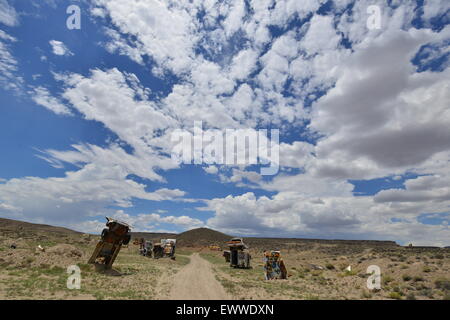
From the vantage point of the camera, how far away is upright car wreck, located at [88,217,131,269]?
23.7m

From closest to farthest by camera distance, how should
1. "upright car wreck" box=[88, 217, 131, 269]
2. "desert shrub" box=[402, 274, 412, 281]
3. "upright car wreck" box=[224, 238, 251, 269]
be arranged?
1. "desert shrub" box=[402, 274, 412, 281]
2. "upright car wreck" box=[88, 217, 131, 269]
3. "upright car wreck" box=[224, 238, 251, 269]

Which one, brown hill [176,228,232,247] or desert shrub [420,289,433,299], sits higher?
desert shrub [420,289,433,299]

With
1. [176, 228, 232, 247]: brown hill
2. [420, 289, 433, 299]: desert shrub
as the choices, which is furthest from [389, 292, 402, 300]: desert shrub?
[176, 228, 232, 247]: brown hill

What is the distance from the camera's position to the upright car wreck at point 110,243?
2367 cm

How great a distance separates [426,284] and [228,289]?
16.1 meters

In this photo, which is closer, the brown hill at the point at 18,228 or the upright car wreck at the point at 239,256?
the upright car wreck at the point at 239,256

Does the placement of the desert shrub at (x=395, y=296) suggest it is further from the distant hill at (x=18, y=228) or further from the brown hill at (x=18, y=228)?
the distant hill at (x=18, y=228)

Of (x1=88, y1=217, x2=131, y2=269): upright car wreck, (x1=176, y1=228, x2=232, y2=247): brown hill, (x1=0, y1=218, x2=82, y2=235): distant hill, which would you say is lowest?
(x1=176, y1=228, x2=232, y2=247): brown hill

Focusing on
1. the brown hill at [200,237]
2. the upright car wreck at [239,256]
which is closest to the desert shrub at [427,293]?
the upright car wreck at [239,256]

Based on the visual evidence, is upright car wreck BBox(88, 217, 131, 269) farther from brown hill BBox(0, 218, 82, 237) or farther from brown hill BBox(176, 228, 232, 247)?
brown hill BBox(176, 228, 232, 247)

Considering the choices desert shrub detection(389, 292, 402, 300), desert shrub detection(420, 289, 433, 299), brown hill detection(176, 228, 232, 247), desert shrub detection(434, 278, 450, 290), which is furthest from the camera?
brown hill detection(176, 228, 232, 247)

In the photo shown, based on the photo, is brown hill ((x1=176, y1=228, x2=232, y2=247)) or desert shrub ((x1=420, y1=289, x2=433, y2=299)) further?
brown hill ((x1=176, y1=228, x2=232, y2=247))

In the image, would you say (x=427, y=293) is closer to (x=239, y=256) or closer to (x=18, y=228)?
(x=239, y=256)

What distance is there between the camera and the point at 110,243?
79.1 ft
